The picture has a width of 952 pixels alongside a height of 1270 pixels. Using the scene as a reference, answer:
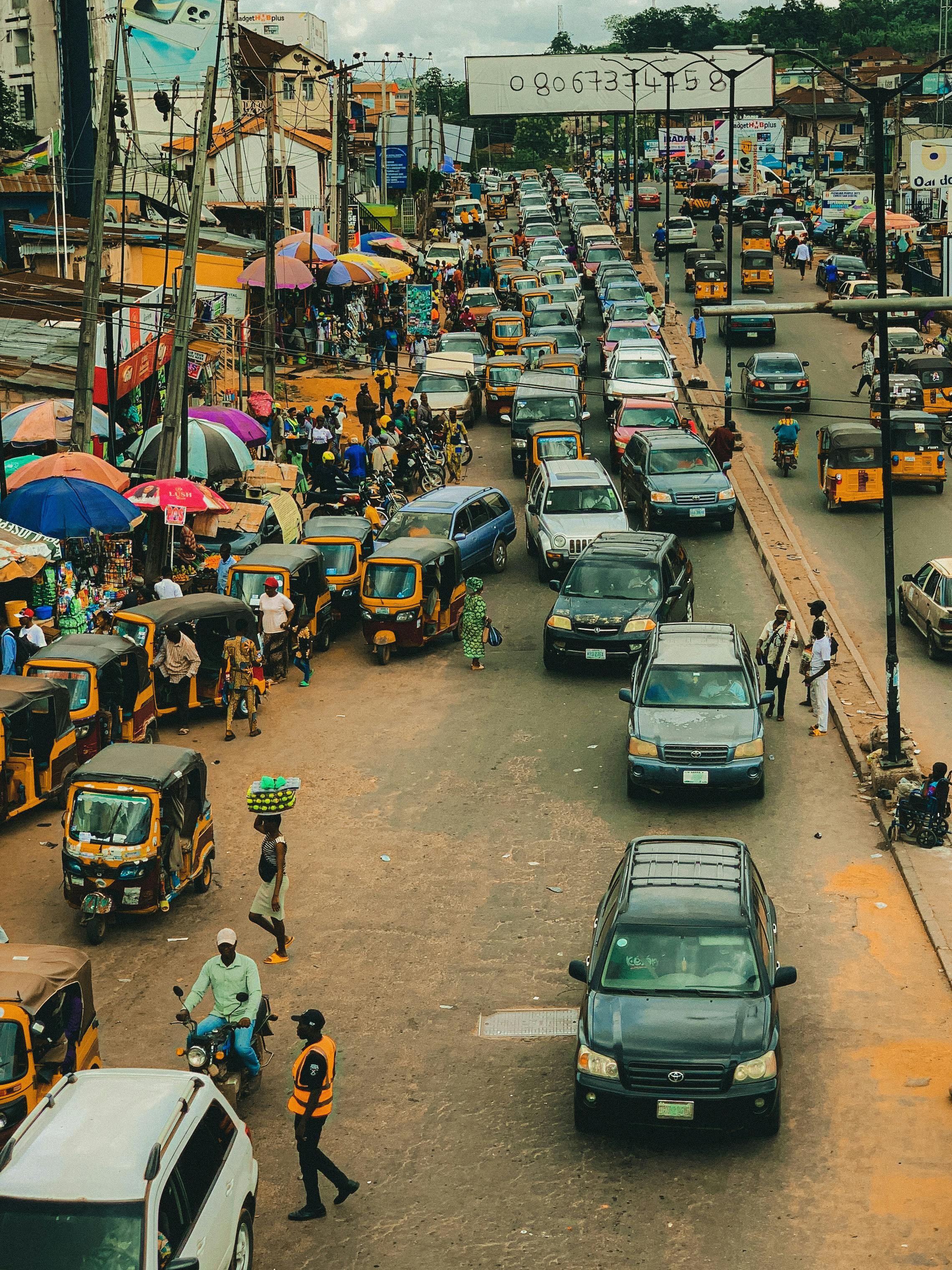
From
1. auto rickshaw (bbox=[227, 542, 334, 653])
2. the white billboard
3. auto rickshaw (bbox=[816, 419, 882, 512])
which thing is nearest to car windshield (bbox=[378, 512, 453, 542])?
auto rickshaw (bbox=[227, 542, 334, 653])

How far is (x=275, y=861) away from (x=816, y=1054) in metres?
5.00

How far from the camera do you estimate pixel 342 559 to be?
2611cm

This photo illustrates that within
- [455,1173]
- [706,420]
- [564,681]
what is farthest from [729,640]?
[706,420]

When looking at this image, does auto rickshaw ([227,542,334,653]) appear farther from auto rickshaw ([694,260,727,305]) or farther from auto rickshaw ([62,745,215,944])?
auto rickshaw ([694,260,727,305])

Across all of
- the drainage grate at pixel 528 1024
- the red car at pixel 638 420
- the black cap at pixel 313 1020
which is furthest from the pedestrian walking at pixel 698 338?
the black cap at pixel 313 1020

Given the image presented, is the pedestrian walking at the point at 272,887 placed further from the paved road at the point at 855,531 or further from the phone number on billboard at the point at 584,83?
the phone number on billboard at the point at 584,83

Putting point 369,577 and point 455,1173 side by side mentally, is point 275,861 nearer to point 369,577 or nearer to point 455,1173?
point 455,1173

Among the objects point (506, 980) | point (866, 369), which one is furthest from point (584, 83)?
point (506, 980)

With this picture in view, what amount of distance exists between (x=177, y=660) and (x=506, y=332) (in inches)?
1183

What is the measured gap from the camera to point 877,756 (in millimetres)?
19156

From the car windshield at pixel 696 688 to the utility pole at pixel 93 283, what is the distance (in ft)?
38.4

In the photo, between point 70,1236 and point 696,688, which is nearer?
point 70,1236

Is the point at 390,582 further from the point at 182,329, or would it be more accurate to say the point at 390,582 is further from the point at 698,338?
the point at 698,338

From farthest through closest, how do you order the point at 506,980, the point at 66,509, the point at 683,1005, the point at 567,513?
1. the point at 567,513
2. the point at 66,509
3. the point at 506,980
4. the point at 683,1005
